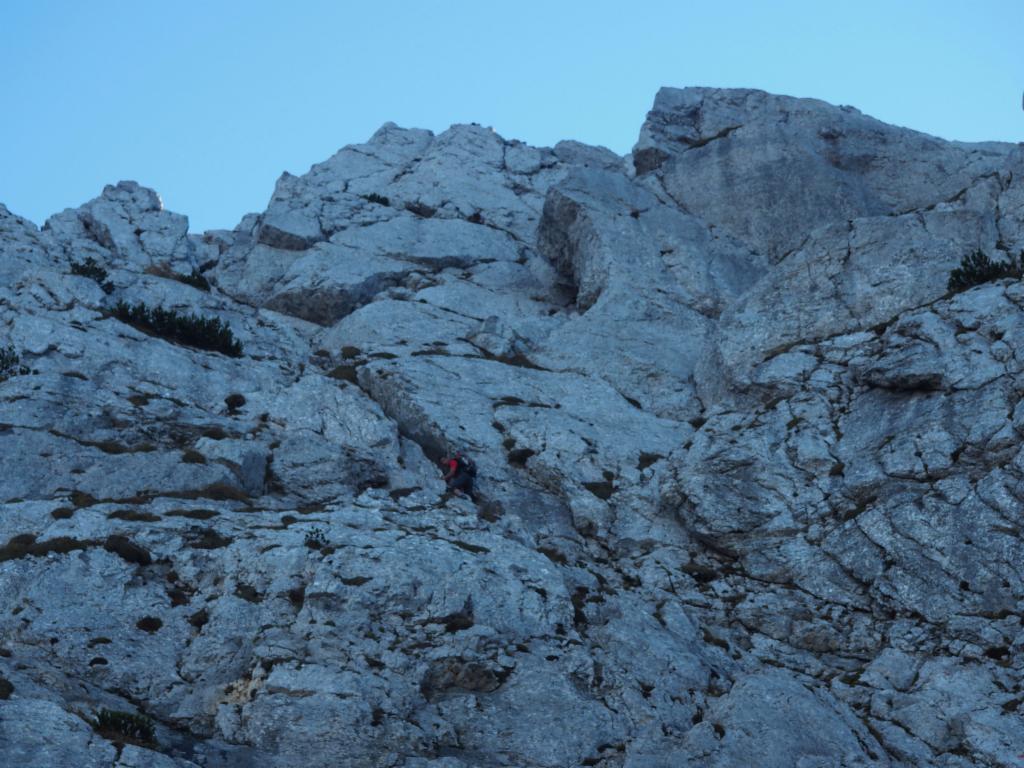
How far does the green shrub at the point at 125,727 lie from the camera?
20281 mm

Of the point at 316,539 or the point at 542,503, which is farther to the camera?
the point at 542,503

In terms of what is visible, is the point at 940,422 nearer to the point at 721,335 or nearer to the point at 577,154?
the point at 721,335

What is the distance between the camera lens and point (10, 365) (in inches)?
1422

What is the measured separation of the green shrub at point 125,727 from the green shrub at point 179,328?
23.5m

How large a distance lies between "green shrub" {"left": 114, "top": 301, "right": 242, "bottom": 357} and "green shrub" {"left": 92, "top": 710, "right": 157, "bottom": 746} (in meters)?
23.5

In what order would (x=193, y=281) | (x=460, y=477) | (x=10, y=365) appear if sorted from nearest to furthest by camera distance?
(x=460, y=477) → (x=10, y=365) → (x=193, y=281)

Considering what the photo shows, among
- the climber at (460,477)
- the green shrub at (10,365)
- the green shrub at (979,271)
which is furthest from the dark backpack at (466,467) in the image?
the green shrub at (979,271)

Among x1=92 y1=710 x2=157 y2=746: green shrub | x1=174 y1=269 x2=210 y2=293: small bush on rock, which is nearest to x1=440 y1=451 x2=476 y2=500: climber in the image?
x1=92 y1=710 x2=157 y2=746: green shrub

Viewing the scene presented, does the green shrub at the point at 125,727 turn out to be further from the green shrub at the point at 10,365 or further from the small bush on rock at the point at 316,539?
the green shrub at the point at 10,365

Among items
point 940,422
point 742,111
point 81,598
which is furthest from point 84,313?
point 742,111

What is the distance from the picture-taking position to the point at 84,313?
1578 inches

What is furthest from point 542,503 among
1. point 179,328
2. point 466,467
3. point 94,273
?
point 94,273

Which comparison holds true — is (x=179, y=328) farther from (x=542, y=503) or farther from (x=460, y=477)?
(x=542, y=503)

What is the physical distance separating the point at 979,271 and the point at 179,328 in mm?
33294
